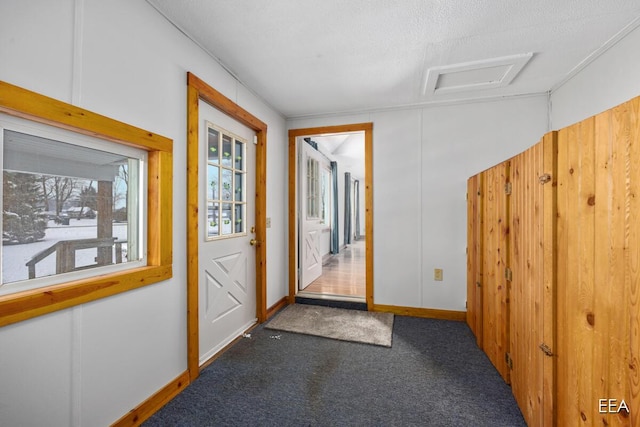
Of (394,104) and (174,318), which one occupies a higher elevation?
(394,104)

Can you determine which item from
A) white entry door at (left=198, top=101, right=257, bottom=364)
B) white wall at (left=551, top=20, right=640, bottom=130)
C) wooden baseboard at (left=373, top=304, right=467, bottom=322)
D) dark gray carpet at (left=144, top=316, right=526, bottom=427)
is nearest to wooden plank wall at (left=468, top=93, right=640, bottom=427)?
dark gray carpet at (left=144, top=316, right=526, bottom=427)

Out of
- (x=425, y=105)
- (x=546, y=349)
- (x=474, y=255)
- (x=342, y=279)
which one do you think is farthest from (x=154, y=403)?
(x=425, y=105)

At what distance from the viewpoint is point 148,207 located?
1590 mm

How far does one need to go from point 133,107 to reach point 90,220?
2.15 feet

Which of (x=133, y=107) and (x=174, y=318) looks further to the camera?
(x=174, y=318)

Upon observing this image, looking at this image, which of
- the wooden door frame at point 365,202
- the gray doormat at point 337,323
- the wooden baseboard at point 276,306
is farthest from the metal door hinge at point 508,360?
the wooden baseboard at point 276,306

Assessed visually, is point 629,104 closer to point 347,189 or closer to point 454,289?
point 454,289

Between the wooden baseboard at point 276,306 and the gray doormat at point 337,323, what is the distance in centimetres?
7

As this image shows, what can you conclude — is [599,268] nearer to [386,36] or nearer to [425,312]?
[386,36]

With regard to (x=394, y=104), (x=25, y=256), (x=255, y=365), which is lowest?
(x=255, y=365)

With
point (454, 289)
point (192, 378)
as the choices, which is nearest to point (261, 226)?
point (192, 378)

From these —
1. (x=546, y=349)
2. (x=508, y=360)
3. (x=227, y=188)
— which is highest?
(x=227, y=188)

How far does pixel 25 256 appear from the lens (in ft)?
3.58

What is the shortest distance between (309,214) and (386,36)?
2588 millimetres
